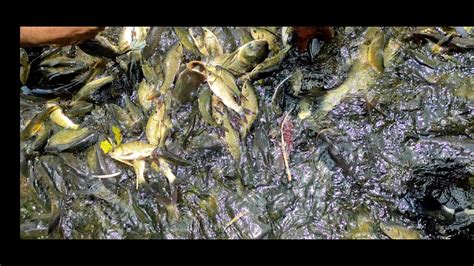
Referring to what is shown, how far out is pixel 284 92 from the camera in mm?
1711

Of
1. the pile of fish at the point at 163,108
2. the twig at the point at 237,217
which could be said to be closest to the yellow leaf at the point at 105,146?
the pile of fish at the point at 163,108

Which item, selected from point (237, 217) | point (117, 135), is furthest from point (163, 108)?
point (237, 217)

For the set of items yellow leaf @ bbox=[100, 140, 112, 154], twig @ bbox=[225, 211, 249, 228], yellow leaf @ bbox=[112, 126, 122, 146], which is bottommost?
twig @ bbox=[225, 211, 249, 228]

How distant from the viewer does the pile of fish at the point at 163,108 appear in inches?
66.5

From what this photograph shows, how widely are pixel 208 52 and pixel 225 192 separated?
60 cm

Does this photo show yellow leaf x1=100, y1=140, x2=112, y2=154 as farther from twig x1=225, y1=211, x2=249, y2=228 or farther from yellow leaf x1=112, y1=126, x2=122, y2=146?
twig x1=225, y1=211, x2=249, y2=228

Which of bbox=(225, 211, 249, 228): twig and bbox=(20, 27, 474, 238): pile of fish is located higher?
bbox=(20, 27, 474, 238): pile of fish

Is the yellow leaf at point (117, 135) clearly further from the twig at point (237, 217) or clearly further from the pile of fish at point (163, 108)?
the twig at point (237, 217)

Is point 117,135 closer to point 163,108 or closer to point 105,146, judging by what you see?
point 105,146

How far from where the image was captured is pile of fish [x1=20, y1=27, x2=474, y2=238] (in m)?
1.69

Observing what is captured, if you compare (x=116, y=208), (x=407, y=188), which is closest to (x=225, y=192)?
(x=116, y=208)

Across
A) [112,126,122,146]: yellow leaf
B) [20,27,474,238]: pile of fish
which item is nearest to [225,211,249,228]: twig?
[20,27,474,238]: pile of fish

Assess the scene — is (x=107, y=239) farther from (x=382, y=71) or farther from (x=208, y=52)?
(x=382, y=71)

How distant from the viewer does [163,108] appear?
1.71m
